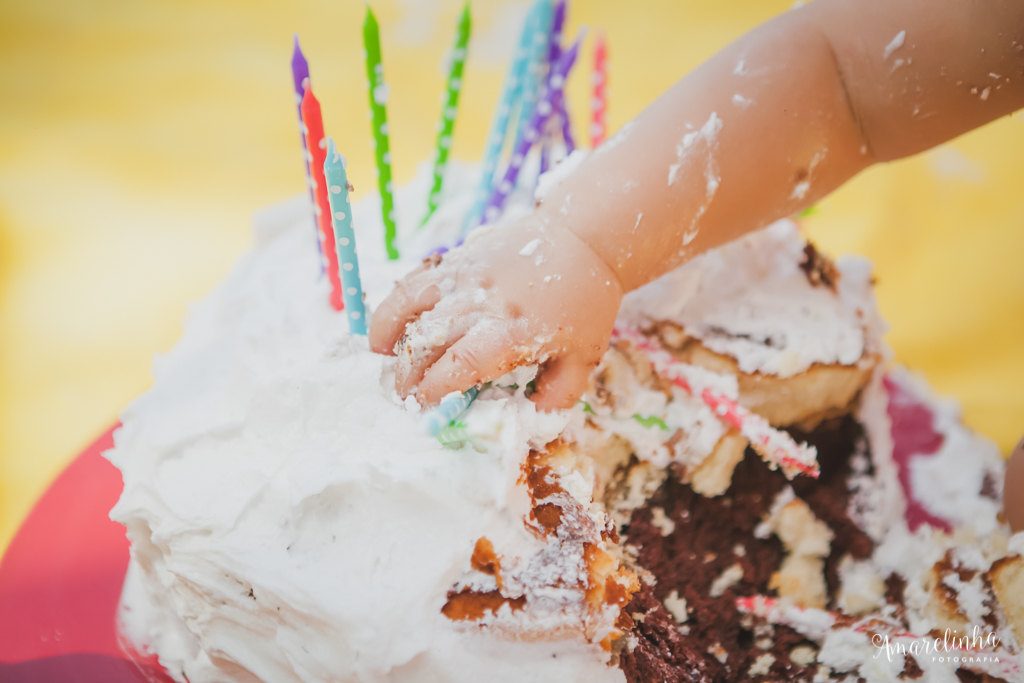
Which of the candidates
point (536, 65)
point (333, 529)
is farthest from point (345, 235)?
point (536, 65)

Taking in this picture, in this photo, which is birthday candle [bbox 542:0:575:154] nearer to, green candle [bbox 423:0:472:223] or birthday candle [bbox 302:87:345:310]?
green candle [bbox 423:0:472:223]

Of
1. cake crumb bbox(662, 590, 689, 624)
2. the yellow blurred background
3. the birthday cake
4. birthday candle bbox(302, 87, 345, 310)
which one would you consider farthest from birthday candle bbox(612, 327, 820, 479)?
the yellow blurred background

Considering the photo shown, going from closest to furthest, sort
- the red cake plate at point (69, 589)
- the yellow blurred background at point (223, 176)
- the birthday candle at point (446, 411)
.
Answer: the birthday candle at point (446, 411)
the red cake plate at point (69, 589)
the yellow blurred background at point (223, 176)

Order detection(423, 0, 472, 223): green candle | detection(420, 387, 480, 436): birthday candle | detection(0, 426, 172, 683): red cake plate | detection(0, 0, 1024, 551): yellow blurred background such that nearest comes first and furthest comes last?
detection(420, 387, 480, 436): birthday candle < detection(0, 426, 172, 683): red cake plate < detection(423, 0, 472, 223): green candle < detection(0, 0, 1024, 551): yellow blurred background

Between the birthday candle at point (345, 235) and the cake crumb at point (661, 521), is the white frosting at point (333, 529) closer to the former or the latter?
the birthday candle at point (345, 235)

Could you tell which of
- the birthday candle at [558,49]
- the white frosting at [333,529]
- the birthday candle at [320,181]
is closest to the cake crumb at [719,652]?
the white frosting at [333,529]

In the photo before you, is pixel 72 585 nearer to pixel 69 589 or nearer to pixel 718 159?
pixel 69 589
